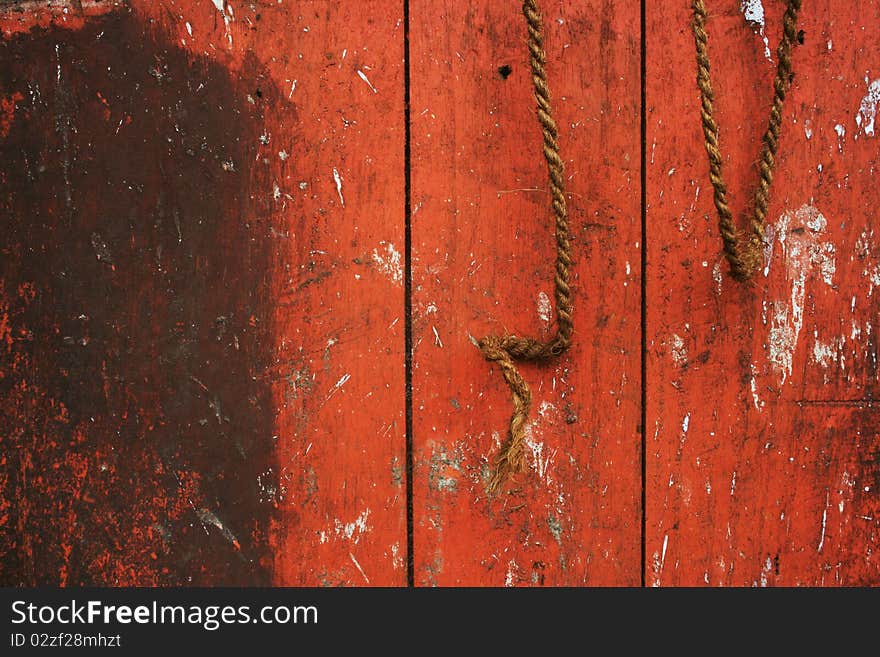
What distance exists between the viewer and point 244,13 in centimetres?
69

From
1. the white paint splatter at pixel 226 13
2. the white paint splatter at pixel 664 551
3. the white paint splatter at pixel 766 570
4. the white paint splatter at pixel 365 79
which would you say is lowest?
the white paint splatter at pixel 766 570

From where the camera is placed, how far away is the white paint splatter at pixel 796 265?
70 centimetres

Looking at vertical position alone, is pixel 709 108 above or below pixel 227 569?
above

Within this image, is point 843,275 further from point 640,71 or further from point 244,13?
point 244,13

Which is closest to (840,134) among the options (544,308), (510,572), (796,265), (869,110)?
(869,110)

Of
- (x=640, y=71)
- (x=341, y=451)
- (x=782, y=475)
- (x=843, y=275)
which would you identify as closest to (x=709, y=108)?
(x=640, y=71)

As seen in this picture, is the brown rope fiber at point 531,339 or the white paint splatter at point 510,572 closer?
the brown rope fiber at point 531,339

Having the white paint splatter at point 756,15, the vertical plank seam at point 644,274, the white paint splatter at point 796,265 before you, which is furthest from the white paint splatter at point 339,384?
the white paint splatter at point 756,15

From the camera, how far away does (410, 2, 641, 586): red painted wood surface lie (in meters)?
0.70

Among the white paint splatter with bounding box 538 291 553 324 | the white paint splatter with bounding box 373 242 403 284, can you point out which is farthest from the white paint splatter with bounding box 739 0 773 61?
the white paint splatter with bounding box 373 242 403 284

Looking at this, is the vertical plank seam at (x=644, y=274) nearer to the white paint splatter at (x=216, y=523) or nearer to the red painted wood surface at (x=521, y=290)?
the red painted wood surface at (x=521, y=290)

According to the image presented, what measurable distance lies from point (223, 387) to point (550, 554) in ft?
1.34

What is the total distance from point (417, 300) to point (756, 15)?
0.48 m

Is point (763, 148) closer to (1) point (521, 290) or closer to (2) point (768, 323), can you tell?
(2) point (768, 323)
